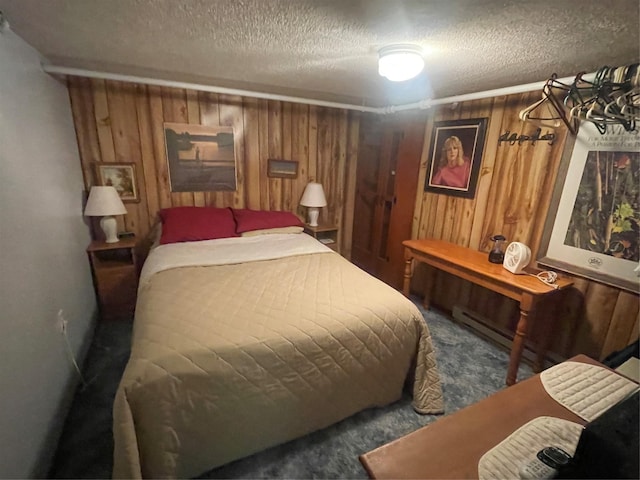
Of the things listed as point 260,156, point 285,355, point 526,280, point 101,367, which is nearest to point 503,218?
point 526,280

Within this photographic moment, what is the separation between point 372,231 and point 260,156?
157 cm

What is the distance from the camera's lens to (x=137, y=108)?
8.57 ft

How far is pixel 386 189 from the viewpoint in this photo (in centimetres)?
334

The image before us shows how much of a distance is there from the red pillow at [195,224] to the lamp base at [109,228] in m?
0.38

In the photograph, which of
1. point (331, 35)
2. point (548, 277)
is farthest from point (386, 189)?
point (331, 35)

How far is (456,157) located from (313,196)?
1.46 metres

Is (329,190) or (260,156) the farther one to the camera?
(329,190)

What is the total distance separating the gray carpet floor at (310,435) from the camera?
4.52 feet

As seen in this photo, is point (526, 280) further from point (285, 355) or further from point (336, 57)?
point (336, 57)

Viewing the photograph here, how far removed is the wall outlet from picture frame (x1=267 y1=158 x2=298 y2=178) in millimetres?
2135

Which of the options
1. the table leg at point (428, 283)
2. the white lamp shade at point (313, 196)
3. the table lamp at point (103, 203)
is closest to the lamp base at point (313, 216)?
the white lamp shade at point (313, 196)

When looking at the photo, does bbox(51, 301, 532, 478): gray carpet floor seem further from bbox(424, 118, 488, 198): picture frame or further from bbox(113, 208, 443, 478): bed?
bbox(424, 118, 488, 198): picture frame

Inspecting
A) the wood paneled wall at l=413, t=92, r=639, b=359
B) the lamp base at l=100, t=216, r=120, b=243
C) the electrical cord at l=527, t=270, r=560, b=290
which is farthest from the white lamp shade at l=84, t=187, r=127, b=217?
the electrical cord at l=527, t=270, r=560, b=290

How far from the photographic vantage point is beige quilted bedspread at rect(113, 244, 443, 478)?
1146mm
